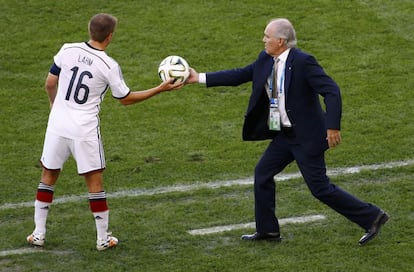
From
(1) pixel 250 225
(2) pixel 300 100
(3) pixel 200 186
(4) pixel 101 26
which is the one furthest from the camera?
(3) pixel 200 186

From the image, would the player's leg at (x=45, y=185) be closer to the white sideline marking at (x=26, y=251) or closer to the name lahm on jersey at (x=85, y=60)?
the white sideline marking at (x=26, y=251)

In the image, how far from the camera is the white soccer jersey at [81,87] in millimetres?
8156

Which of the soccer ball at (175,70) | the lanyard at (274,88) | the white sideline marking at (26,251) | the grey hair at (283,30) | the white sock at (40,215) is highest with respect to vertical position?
the grey hair at (283,30)

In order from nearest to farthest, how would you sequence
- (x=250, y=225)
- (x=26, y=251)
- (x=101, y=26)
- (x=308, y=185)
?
(x=101, y=26)
(x=308, y=185)
(x=26, y=251)
(x=250, y=225)

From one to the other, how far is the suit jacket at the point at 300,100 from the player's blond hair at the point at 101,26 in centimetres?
111

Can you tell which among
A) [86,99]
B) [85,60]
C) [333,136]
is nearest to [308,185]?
[333,136]

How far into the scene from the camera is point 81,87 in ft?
26.8

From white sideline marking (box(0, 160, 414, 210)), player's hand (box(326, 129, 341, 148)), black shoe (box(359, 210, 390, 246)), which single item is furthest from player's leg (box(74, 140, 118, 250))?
black shoe (box(359, 210, 390, 246))

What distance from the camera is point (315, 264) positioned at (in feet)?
26.3

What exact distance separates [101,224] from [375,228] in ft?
7.14

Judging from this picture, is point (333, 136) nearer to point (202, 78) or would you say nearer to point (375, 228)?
point (375, 228)

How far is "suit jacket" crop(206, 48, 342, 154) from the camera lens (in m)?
8.00

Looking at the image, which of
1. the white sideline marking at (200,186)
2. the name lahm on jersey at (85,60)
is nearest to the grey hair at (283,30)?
the name lahm on jersey at (85,60)

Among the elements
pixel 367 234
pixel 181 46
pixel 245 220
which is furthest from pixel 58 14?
pixel 367 234
